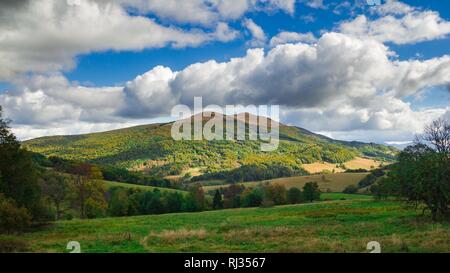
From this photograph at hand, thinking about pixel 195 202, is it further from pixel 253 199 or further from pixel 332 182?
pixel 332 182

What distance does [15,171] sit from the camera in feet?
125

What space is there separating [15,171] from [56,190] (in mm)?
25510

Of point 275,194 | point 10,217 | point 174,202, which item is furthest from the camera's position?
point 275,194

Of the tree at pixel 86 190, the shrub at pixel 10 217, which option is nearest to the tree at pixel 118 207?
the tree at pixel 86 190

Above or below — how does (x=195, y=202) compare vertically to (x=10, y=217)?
below

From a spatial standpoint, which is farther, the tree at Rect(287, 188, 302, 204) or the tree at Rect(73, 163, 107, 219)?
the tree at Rect(287, 188, 302, 204)

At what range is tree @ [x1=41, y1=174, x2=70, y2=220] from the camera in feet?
200

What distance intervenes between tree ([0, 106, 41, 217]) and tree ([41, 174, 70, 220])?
21578 mm

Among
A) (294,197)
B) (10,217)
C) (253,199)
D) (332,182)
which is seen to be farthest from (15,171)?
(332,182)

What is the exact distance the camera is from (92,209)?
65.1m

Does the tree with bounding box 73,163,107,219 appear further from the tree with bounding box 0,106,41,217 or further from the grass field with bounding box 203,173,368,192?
the grass field with bounding box 203,173,368,192

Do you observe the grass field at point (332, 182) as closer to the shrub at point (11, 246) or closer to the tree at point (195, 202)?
the tree at point (195, 202)

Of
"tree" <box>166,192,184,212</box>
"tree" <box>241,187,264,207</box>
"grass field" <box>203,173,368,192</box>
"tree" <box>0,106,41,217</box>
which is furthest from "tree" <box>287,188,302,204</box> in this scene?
"tree" <box>0,106,41,217</box>
